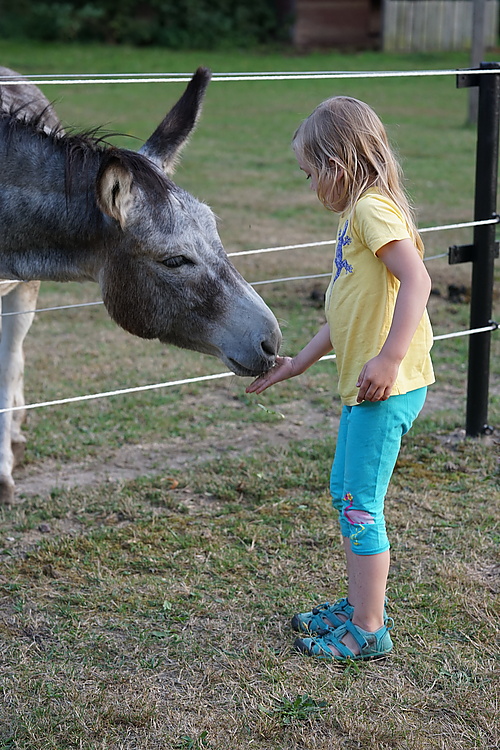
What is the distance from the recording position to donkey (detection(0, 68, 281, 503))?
2.74 meters

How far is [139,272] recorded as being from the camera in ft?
9.17

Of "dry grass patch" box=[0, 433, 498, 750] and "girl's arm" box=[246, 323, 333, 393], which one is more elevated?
"girl's arm" box=[246, 323, 333, 393]

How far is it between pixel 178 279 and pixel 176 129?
2.17 feet

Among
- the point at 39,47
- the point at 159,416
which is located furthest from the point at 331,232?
the point at 39,47

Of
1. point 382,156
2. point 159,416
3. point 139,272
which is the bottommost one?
point 159,416

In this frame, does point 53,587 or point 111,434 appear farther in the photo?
point 111,434

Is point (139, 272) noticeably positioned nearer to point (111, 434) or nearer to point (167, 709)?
point (167, 709)

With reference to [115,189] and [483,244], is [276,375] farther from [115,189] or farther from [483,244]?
[483,244]

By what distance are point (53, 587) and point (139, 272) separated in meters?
1.35

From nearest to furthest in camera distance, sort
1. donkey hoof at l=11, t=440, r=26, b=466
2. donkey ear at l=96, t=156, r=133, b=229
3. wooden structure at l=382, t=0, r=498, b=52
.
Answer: donkey ear at l=96, t=156, r=133, b=229
donkey hoof at l=11, t=440, r=26, b=466
wooden structure at l=382, t=0, r=498, b=52

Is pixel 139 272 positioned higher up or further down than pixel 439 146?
higher up

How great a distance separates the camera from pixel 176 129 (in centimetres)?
312

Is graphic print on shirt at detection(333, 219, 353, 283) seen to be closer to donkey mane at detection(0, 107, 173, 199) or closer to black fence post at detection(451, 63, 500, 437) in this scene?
donkey mane at detection(0, 107, 173, 199)

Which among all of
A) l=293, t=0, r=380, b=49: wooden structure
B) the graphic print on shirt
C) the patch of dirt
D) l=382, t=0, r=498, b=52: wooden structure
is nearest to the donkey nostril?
the graphic print on shirt
